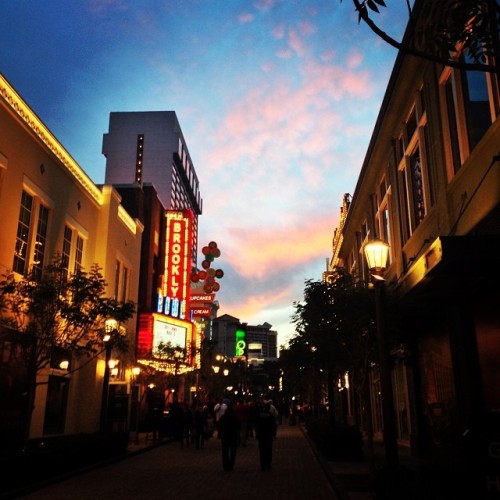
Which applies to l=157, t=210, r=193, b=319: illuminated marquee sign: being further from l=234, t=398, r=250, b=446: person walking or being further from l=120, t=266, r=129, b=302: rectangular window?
l=234, t=398, r=250, b=446: person walking

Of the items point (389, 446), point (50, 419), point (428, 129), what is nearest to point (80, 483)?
point (389, 446)

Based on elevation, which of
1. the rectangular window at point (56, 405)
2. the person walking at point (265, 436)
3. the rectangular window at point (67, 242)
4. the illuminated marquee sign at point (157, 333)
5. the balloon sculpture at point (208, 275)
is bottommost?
the person walking at point (265, 436)

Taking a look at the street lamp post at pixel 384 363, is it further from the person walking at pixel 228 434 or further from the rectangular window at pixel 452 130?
the person walking at pixel 228 434

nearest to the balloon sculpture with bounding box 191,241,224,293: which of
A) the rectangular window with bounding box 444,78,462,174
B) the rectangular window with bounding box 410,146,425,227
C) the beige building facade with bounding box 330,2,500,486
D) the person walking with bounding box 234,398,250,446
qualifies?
the person walking with bounding box 234,398,250,446

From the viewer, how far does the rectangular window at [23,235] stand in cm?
1822

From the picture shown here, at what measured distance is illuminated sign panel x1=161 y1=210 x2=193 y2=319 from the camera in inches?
1591

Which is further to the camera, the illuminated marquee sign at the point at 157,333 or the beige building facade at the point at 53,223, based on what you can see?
the illuminated marquee sign at the point at 157,333

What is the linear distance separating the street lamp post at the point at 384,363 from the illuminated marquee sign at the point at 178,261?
29243mm

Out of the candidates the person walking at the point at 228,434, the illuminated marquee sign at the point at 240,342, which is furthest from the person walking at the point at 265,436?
the illuminated marquee sign at the point at 240,342

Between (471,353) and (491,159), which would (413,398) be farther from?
(491,159)

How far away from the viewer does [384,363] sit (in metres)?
9.98

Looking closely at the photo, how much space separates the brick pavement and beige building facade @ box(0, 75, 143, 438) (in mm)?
3226

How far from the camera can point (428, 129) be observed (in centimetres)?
1549

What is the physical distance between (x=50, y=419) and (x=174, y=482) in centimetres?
967
